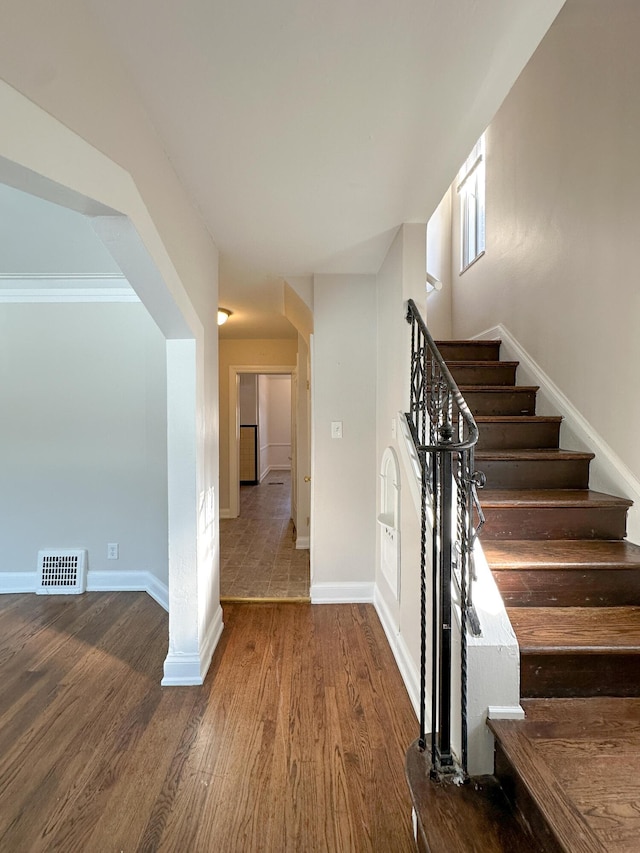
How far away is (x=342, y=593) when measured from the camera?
2.93 m

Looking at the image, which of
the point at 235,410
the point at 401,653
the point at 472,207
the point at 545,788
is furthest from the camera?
the point at 235,410

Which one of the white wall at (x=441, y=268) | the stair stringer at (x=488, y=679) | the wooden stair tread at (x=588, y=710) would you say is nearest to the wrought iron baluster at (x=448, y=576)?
the stair stringer at (x=488, y=679)

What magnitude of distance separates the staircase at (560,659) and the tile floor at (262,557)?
5.54 ft

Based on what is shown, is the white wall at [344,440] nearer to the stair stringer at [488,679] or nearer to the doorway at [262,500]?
the doorway at [262,500]

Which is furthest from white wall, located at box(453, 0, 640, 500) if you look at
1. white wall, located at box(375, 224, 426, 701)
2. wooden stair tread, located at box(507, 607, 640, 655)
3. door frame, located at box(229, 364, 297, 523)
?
door frame, located at box(229, 364, 297, 523)

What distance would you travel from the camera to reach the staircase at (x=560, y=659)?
1.03 m

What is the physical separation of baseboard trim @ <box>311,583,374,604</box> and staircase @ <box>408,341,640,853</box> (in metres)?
1.30

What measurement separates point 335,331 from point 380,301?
375mm

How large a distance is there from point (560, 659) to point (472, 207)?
410 cm

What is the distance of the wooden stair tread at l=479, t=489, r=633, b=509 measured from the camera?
74.8 inches

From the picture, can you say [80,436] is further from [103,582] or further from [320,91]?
[320,91]

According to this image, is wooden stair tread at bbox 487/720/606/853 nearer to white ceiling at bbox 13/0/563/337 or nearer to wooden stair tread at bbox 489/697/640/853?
wooden stair tread at bbox 489/697/640/853

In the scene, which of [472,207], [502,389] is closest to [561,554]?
[502,389]

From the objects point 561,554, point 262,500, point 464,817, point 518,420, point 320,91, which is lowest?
point 262,500
